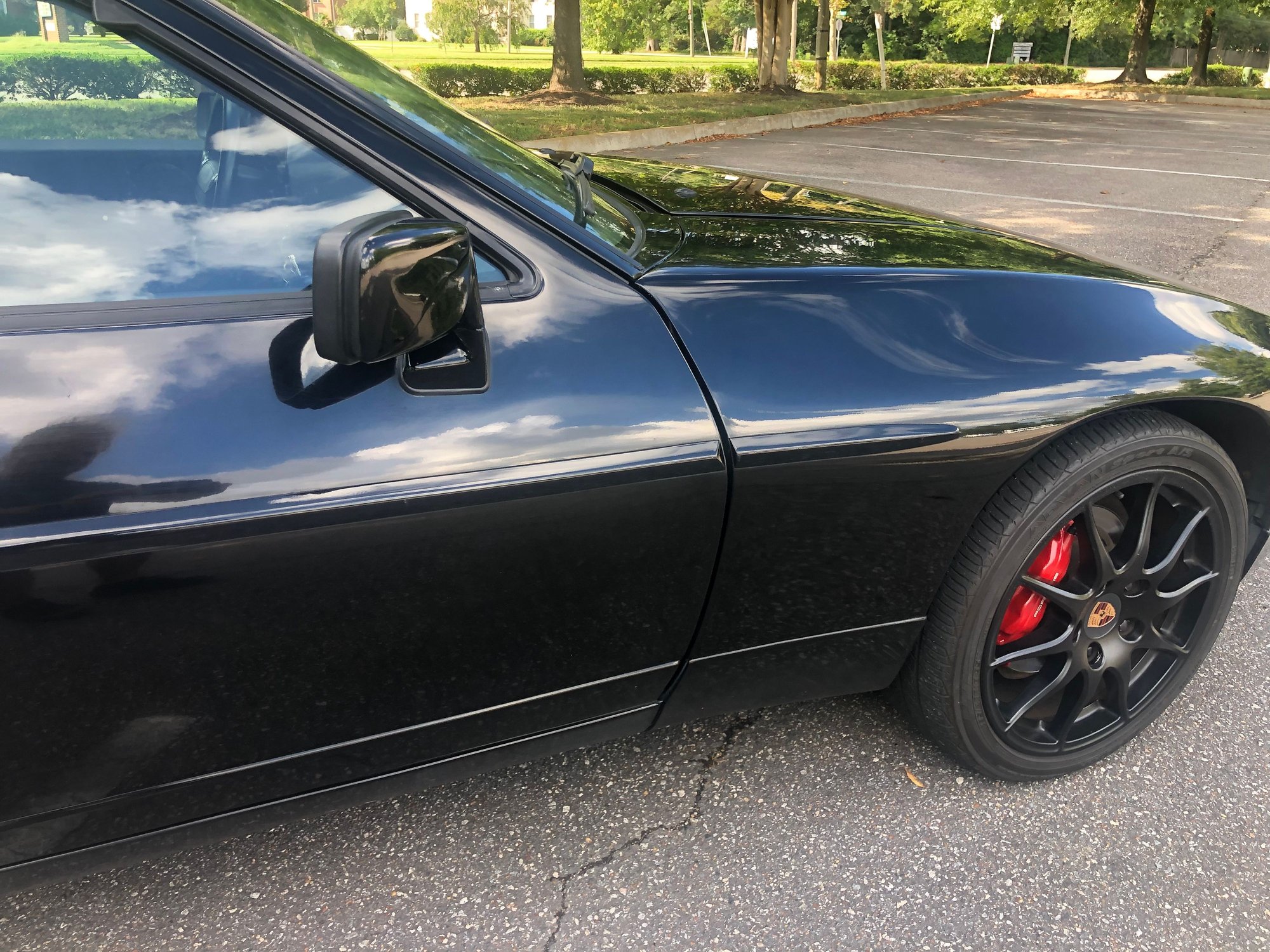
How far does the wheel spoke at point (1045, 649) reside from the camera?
5.99 ft

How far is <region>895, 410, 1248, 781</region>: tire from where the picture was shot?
5.62 ft

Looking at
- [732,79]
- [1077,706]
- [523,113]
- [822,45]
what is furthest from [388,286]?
[822,45]

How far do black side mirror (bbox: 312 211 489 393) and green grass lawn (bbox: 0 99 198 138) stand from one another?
1.43 feet

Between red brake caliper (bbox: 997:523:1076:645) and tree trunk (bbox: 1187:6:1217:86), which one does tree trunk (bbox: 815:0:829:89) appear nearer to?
tree trunk (bbox: 1187:6:1217:86)

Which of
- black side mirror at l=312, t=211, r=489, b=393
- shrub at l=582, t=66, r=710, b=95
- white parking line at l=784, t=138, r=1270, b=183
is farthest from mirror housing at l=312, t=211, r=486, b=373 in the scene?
shrub at l=582, t=66, r=710, b=95

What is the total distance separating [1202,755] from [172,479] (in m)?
2.15

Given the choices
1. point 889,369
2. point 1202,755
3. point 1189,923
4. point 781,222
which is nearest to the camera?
point 889,369

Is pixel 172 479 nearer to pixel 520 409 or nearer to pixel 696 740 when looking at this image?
pixel 520 409

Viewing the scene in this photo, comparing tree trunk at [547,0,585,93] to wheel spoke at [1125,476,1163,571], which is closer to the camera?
wheel spoke at [1125,476,1163,571]

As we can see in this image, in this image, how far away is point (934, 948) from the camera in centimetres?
163

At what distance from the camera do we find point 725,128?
14.4m

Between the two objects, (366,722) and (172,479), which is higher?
(172,479)

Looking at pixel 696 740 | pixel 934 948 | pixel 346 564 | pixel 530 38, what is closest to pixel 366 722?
pixel 346 564

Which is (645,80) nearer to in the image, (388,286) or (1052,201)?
(1052,201)
